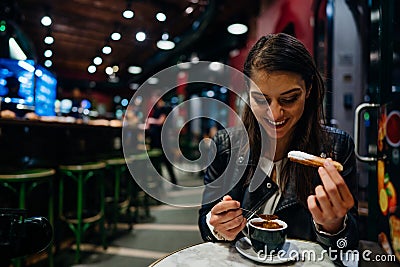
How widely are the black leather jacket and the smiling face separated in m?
0.18

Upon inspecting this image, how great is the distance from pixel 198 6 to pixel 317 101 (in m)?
2.73

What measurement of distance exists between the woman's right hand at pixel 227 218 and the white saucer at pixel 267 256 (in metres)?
0.05

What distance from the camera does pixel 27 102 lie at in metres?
2.51

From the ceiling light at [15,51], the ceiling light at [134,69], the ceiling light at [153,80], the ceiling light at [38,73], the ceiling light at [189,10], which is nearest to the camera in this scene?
the ceiling light at [153,80]

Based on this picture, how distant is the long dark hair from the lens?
0.97 meters


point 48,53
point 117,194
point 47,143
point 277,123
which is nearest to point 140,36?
point 48,53

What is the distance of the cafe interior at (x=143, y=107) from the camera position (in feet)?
3.89

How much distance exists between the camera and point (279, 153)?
108cm

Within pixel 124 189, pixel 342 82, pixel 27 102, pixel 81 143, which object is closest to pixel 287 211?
pixel 342 82

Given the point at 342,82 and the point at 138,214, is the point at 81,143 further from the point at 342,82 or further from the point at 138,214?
the point at 342,82

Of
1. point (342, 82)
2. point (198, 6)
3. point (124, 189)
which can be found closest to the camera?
point (342, 82)

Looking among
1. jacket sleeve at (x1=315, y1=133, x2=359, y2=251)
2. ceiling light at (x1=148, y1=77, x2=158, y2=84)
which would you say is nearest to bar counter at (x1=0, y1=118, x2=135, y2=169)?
ceiling light at (x1=148, y1=77, x2=158, y2=84)

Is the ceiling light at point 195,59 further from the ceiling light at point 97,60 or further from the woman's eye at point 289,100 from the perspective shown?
the woman's eye at point 289,100

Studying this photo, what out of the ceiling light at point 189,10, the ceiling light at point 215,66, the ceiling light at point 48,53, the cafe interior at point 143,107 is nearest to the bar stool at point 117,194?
the cafe interior at point 143,107
